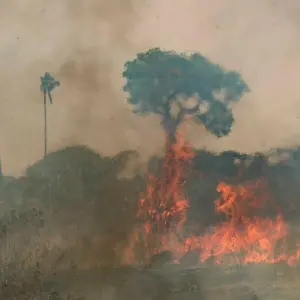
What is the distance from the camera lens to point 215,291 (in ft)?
9.73

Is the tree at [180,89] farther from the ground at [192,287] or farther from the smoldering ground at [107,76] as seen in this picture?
the ground at [192,287]

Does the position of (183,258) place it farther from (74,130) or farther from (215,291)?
(74,130)

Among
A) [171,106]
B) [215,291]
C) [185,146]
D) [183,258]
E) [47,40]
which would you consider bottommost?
[215,291]

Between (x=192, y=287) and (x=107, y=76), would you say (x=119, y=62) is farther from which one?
(x=192, y=287)

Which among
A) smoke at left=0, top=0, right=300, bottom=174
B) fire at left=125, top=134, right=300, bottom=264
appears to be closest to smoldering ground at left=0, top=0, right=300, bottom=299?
smoke at left=0, top=0, right=300, bottom=174

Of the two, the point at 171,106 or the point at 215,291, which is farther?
the point at 171,106

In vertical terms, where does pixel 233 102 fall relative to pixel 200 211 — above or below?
above

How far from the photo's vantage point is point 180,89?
3.17 metres

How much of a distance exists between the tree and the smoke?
6 cm

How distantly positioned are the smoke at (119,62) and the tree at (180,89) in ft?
0.19

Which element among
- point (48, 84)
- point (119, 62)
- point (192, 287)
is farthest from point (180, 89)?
point (192, 287)

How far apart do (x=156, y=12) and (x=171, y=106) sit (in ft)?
2.05

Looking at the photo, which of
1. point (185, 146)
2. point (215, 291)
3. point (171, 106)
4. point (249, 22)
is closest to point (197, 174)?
point (185, 146)

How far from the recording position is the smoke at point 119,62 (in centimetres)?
308
